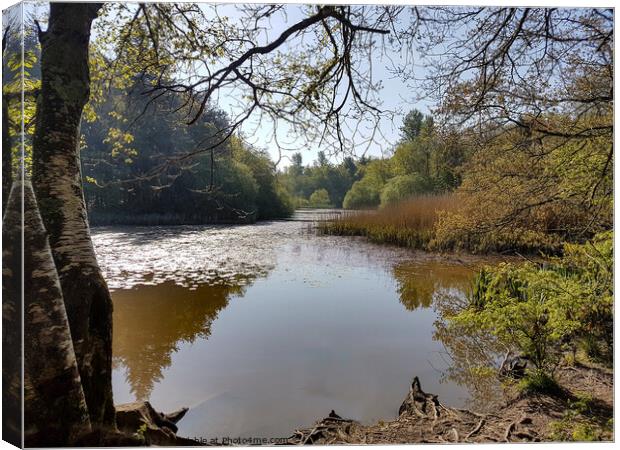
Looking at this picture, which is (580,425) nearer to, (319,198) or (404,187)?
(404,187)

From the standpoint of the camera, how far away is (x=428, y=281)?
8.67 ft

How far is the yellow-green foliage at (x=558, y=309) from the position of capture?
206cm

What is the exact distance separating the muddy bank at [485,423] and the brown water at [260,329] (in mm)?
61

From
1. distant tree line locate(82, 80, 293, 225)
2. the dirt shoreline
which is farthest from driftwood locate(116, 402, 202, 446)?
distant tree line locate(82, 80, 293, 225)

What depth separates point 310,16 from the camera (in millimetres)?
2170

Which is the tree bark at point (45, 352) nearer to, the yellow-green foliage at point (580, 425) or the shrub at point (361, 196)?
the shrub at point (361, 196)

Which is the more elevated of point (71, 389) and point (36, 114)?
point (36, 114)

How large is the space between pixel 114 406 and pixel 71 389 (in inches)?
10.0

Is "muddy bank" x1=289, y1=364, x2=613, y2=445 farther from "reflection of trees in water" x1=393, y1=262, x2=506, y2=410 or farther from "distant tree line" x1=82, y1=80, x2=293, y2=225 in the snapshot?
"distant tree line" x1=82, y1=80, x2=293, y2=225

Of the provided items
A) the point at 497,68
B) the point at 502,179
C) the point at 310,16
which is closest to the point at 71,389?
the point at 310,16

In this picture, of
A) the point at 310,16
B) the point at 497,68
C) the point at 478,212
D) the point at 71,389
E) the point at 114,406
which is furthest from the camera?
the point at 478,212

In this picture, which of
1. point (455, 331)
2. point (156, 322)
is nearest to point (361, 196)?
point (455, 331)

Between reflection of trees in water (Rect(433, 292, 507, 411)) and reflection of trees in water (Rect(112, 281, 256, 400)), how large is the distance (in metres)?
1.26

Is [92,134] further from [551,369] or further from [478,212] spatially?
[551,369]
